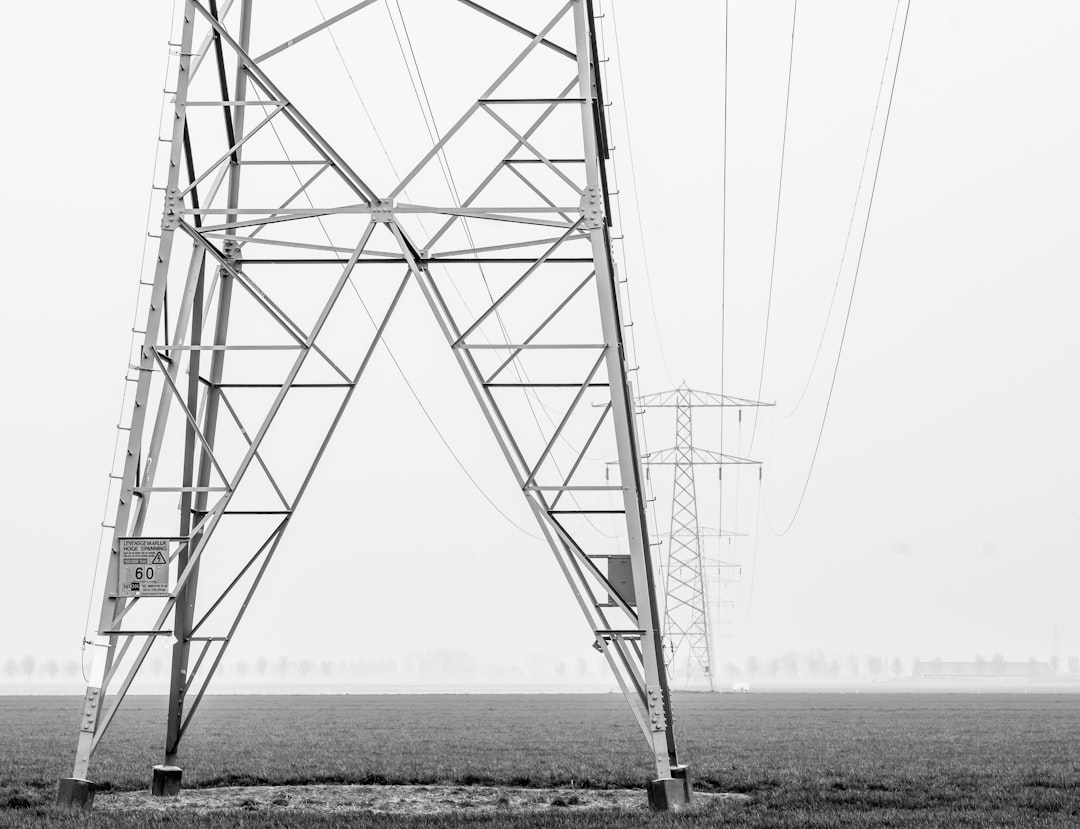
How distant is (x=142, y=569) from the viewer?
14.3 m

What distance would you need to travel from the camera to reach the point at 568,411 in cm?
1438

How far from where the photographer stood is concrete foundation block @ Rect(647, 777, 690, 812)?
45.8 feet

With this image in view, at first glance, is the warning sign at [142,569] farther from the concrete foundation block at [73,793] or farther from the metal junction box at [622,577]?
the metal junction box at [622,577]

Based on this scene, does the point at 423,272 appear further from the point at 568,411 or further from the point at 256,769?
the point at 256,769

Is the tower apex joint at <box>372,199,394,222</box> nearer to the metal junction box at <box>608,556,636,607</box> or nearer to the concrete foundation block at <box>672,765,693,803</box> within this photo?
the metal junction box at <box>608,556,636,607</box>

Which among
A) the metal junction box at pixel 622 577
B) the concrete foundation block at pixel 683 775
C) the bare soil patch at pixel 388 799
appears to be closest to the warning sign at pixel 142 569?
the bare soil patch at pixel 388 799

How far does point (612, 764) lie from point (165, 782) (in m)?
8.05

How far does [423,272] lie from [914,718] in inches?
1281

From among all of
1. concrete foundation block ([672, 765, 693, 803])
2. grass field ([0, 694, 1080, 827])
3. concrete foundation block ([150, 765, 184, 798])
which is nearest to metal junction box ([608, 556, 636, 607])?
concrete foundation block ([672, 765, 693, 803])

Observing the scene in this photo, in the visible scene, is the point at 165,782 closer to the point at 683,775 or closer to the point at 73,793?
the point at 73,793

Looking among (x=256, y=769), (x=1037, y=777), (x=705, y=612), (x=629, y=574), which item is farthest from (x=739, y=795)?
(x=705, y=612)

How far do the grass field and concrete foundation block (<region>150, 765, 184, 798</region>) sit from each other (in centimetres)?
128

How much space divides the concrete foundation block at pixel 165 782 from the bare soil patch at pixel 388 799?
130 mm

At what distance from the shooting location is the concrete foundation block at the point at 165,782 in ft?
52.0
